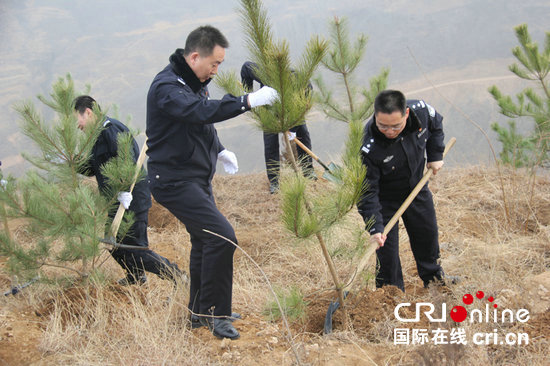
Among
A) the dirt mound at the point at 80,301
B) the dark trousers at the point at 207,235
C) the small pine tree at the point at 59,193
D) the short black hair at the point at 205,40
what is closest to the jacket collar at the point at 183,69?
the short black hair at the point at 205,40

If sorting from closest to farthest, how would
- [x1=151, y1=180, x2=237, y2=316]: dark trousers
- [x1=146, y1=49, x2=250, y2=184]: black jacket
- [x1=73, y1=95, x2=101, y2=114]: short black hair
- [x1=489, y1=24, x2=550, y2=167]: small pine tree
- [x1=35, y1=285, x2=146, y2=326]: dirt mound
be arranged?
[x1=146, y1=49, x2=250, y2=184]: black jacket
[x1=151, y1=180, x2=237, y2=316]: dark trousers
[x1=35, y1=285, x2=146, y2=326]: dirt mound
[x1=73, y1=95, x2=101, y2=114]: short black hair
[x1=489, y1=24, x2=550, y2=167]: small pine tree

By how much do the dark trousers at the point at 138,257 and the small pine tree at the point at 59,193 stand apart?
43 cm

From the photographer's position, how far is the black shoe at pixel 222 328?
9.39 ft

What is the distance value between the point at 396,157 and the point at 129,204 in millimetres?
1995

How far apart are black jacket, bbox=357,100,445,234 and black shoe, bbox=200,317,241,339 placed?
3.32 ft

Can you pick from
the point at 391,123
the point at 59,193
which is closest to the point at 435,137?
the point at 391,123

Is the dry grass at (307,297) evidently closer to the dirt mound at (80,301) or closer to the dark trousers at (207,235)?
the dirt mound at (80,301)

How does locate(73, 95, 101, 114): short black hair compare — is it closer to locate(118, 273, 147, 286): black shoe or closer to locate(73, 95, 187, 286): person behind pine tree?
locate(73, 95, 187, 286): person behind pine tree

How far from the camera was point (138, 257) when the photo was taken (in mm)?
3859

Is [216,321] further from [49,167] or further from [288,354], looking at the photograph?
[49,167]

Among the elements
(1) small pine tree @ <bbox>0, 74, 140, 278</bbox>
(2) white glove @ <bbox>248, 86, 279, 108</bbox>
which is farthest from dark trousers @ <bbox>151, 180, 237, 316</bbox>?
(2) white glove @ <bbox>248, 86, 279, 108</bbox>

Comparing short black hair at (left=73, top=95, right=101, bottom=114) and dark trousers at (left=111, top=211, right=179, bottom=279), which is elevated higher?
short black hair at (left=73, top=95, right=101, bottom=114)

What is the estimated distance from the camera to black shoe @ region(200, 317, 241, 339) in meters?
2.86


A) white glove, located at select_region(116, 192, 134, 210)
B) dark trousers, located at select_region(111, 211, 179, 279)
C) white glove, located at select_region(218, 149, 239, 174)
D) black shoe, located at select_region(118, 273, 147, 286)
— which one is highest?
white glove, located at select_region(218, 149, 239, 174)
